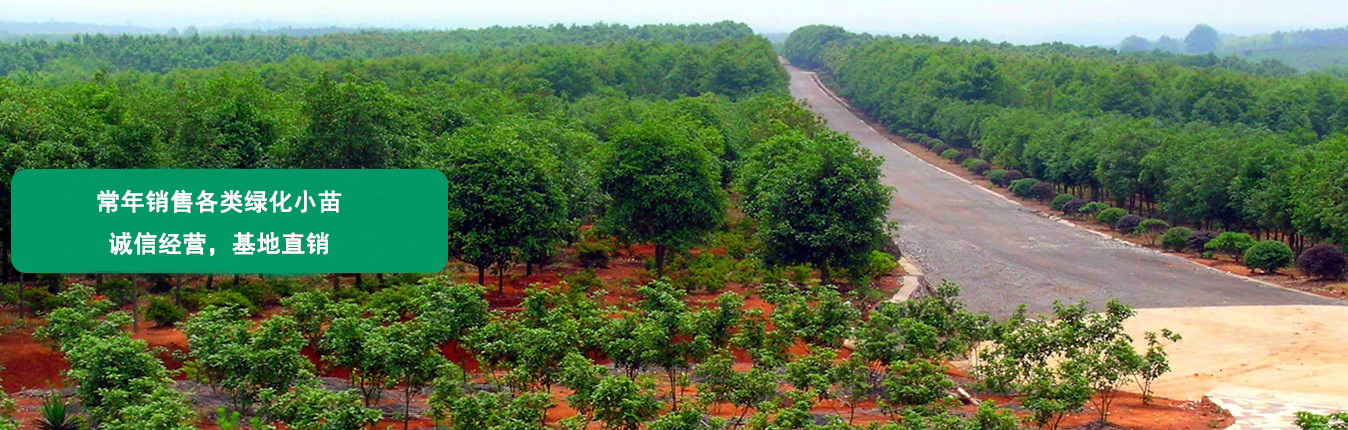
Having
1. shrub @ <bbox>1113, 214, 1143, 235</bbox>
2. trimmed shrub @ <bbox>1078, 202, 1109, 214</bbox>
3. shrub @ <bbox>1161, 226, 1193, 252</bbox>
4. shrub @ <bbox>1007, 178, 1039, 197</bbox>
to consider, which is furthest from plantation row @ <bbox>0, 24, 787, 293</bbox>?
shrub @ <bbox>1007, 178, 1039, 197</bbox>

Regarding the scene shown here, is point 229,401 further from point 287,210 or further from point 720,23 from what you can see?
point 720,23

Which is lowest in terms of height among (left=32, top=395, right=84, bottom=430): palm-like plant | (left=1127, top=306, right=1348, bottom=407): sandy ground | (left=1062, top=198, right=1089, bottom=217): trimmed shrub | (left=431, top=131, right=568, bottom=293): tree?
(left=1127, top=306, right=1348, bottom=407): sandy ground

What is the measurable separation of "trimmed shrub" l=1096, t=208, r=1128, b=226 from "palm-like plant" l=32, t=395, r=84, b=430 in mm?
32419

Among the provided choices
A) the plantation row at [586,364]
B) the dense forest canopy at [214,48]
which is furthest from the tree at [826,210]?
the dense forest canopy at [214,48]

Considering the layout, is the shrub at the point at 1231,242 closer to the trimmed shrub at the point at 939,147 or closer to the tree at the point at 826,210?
the tree at the point at 826,210

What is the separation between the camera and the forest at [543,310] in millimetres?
13789

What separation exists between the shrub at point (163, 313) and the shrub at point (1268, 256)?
25.8 metres

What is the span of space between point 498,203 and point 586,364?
27.5 feet

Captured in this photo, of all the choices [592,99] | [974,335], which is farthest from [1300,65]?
[974,335]

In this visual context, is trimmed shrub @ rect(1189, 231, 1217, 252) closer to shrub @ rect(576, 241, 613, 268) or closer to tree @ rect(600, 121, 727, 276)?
tree @ rect(600, 121, 727, 276)

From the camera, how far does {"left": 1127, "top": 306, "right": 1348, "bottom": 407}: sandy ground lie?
20328 millimetres

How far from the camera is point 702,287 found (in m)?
24.7

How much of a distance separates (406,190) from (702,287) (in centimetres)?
964

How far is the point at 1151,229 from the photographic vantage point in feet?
120
